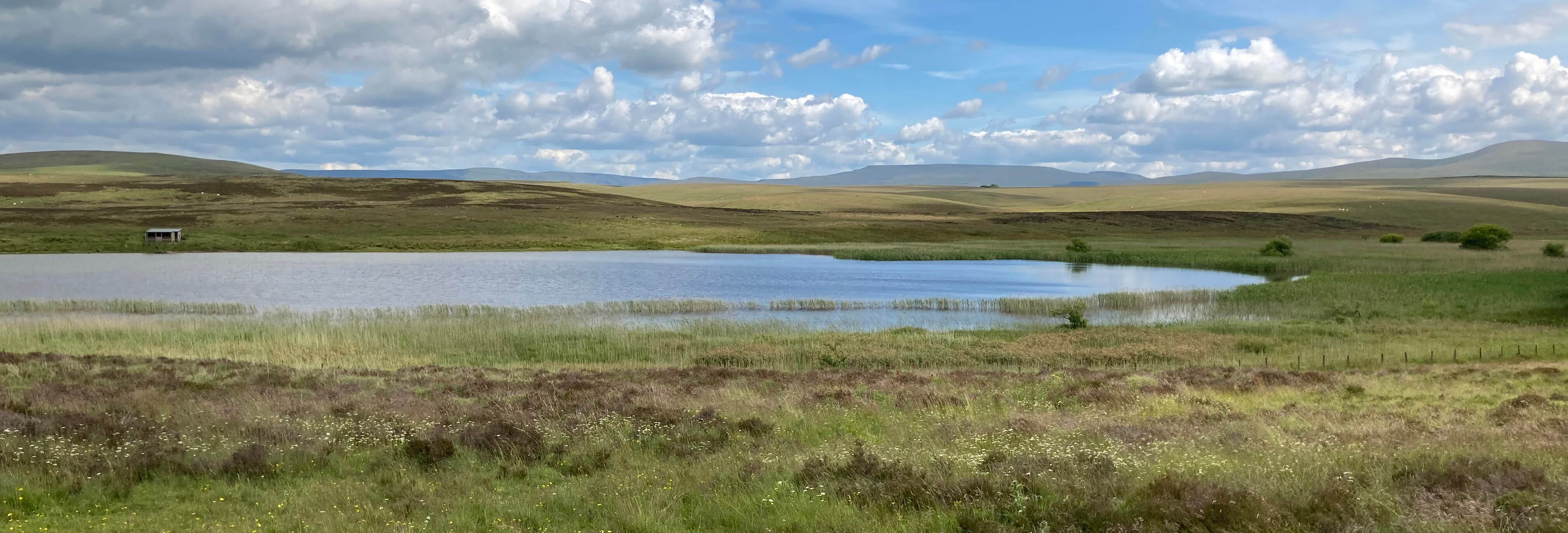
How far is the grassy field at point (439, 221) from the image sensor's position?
9488 cm

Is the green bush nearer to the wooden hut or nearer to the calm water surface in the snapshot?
the calm water surface

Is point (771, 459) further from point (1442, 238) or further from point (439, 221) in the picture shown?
point (1442, 238)

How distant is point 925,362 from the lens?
1157 inches

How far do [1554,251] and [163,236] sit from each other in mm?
110618

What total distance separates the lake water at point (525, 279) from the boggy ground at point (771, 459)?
26666mm

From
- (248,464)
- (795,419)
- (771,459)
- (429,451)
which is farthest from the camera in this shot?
(795,419)

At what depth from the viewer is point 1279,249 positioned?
80.2m

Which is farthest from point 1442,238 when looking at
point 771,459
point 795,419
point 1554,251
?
point 771,459

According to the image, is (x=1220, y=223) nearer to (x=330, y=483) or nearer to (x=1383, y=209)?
(x=1383, y=209)

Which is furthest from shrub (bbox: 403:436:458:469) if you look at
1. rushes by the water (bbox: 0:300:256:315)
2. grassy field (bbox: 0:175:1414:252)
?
grassy field (bbox: 0:175:1414:252)

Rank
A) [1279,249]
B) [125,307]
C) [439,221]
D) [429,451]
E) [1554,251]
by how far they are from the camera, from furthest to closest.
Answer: [439,221]
[1279,249]
[1554,251]
[125,307]
[429,451]

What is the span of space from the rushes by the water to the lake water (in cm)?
217

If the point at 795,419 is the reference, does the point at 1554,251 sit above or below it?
below

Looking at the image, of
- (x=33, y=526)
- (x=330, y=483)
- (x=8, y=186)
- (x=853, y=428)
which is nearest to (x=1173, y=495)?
(x=853, y=428)
